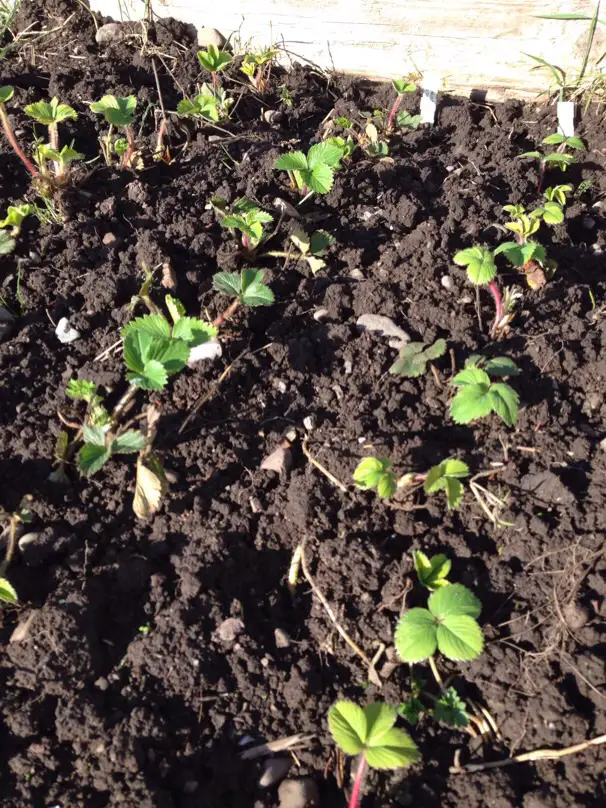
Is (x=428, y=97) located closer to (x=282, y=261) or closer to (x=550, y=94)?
(x=550, y=94)

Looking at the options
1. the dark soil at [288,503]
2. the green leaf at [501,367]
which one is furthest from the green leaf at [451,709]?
the green leaf at [501,367]

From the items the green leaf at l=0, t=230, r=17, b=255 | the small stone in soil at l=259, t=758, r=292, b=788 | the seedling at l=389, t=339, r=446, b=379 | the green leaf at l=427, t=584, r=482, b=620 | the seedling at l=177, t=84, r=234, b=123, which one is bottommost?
the small stone in soil at l=259, t=758, r=292, b=788

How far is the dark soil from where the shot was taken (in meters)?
1.54

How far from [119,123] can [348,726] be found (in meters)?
2.13

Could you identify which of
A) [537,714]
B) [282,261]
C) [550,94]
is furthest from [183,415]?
[550,94]

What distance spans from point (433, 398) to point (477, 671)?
775mm

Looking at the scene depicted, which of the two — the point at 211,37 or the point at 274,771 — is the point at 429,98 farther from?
the point at 274,771

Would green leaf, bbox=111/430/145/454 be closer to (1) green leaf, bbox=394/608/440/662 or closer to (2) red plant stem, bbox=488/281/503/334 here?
(1) green leaf, bbox=394/608/440/662

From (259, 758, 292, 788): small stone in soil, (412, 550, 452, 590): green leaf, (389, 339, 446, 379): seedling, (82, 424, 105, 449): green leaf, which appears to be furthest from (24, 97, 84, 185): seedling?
(259, 758, 292, 788): small stone in soil

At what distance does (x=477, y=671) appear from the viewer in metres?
1.62

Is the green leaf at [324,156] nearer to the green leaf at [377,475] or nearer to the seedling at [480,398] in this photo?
the seedling at [480,398]

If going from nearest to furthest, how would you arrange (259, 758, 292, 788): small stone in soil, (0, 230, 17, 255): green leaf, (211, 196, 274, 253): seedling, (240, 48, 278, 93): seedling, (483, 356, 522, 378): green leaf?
(259, 758, 292, 788): small stone in soil → (483, 356, 522, 378): green leaf → (211, 196, 274, 253): seedling → (0, 230, 17, 255): green leaf → (240, 48, 278, 93): seedling

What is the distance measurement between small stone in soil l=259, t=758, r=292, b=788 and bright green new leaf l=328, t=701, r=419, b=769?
17cm

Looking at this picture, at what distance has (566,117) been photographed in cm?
279
